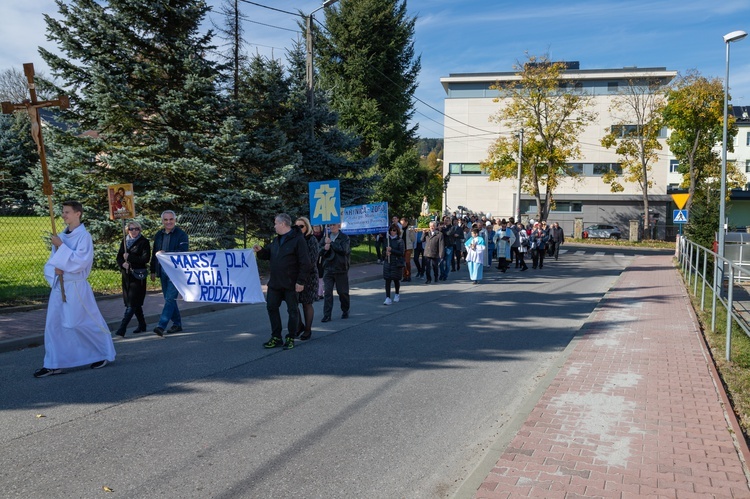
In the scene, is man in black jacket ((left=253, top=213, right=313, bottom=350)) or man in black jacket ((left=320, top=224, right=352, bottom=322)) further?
man in black jacket ((left=320, top=224, right=352, bottom=322))

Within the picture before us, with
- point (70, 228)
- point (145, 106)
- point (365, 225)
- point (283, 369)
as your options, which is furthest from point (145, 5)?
point (283, 369)

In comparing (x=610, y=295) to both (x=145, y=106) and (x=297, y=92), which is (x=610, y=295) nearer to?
(x=297, y=92)

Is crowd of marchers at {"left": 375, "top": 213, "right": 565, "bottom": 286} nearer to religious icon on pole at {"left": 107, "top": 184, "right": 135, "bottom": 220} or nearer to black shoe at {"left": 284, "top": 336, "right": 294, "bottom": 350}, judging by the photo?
black shoe at {"left": 284, "top": 336, "right": 294, "bottom": 350}

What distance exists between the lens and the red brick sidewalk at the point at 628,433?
4.11 meters

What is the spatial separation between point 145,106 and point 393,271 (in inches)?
350

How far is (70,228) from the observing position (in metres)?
7.09

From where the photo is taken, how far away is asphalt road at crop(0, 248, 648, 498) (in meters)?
4.32

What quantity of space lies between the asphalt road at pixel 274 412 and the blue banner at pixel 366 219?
7.76 m

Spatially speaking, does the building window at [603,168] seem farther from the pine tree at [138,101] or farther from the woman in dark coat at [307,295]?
the woman in dark coat at [307,295]

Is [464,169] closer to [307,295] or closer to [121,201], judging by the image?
A: [121,201]

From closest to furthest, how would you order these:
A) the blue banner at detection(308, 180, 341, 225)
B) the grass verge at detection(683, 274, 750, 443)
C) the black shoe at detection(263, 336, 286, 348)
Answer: the grass verge at detection(683, 274, 750, 443) < the black shoe at detection(263, 336, 286, 348) < the blue banner at detection(308, 180, 341, 225)

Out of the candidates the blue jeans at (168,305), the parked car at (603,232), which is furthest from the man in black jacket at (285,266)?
the parked car at (603,232)

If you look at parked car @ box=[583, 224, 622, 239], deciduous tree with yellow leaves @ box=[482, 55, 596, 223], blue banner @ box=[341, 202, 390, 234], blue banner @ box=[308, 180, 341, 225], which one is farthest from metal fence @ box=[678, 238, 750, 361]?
parked car @ box=[583, 224, 622, 239]

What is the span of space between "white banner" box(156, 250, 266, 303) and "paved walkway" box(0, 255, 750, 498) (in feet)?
7.13
